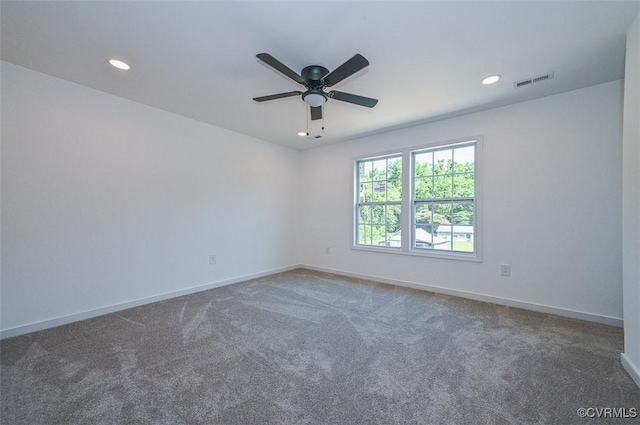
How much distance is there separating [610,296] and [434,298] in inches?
67.7

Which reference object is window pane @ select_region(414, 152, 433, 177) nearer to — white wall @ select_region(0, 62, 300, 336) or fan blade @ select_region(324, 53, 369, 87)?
A: fan blade @ select_region(324, 53, 369, 87)

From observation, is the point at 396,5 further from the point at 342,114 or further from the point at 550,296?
the point at 550,296

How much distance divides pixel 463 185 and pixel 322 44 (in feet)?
9.05

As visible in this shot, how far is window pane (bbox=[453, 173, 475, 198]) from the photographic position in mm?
3646

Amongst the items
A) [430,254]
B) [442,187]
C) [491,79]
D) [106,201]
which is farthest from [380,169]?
[106,201]

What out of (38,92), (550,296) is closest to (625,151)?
(550,296)

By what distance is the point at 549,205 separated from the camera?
3041mm

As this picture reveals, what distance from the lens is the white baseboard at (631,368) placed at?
1.75m

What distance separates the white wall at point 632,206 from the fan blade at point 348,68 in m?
1.88

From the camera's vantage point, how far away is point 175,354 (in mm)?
2168

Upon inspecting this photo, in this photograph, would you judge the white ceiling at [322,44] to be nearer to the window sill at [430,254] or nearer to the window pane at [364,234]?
the window sill at [430,254]

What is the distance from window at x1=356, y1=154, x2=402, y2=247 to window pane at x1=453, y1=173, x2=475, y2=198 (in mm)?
834

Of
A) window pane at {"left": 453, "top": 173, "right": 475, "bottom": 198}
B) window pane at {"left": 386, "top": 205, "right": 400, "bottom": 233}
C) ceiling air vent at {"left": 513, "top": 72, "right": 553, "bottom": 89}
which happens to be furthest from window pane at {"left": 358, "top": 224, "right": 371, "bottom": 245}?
ceiling air vent at {"left": 513, "top": 72, "right": 553, "bottom": 89}

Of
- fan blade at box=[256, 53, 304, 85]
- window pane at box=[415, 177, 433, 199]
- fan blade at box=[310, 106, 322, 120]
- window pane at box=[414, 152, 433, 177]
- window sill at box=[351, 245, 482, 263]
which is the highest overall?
fan blade at box=[256, 53, 304, 85]
